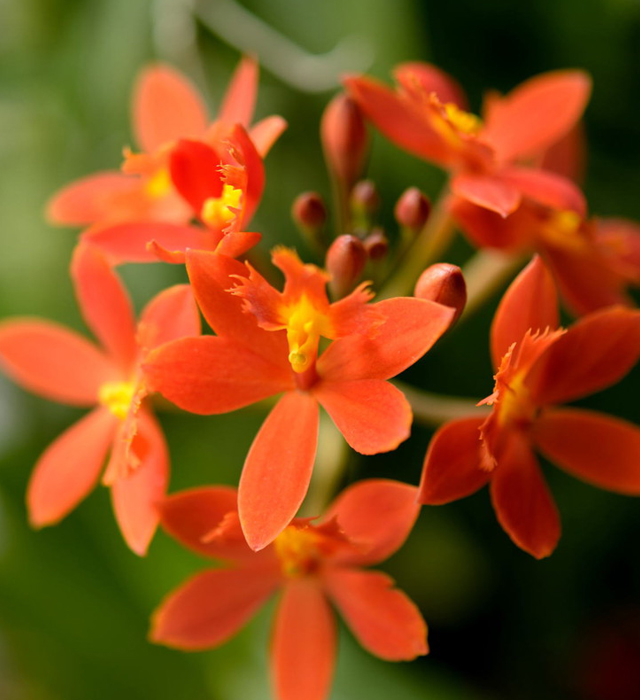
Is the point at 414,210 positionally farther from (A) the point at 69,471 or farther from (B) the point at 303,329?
(A) the point at 69,471

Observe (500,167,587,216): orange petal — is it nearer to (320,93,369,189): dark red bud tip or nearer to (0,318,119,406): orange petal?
(320,93,369,189): dark red bud tip

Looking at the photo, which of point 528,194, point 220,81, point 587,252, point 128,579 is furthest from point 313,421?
point 220,81

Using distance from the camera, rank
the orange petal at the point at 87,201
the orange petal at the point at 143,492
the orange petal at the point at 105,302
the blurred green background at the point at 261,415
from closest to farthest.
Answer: the orange petal at the point at 143,492 < the orange petal at the point at 105,302 < the orange petal at the point at 87,201 < the blurred green background at the point at 261,415

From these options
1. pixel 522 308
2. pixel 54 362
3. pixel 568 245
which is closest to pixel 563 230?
pixel 568 245

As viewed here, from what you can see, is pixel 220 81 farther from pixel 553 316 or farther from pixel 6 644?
pixel 6 644

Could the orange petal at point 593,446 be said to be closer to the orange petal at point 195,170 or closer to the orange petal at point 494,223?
the orange petal at point 494,223

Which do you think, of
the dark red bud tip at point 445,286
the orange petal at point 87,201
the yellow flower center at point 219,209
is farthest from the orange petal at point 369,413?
the orange petal at point 87,201
